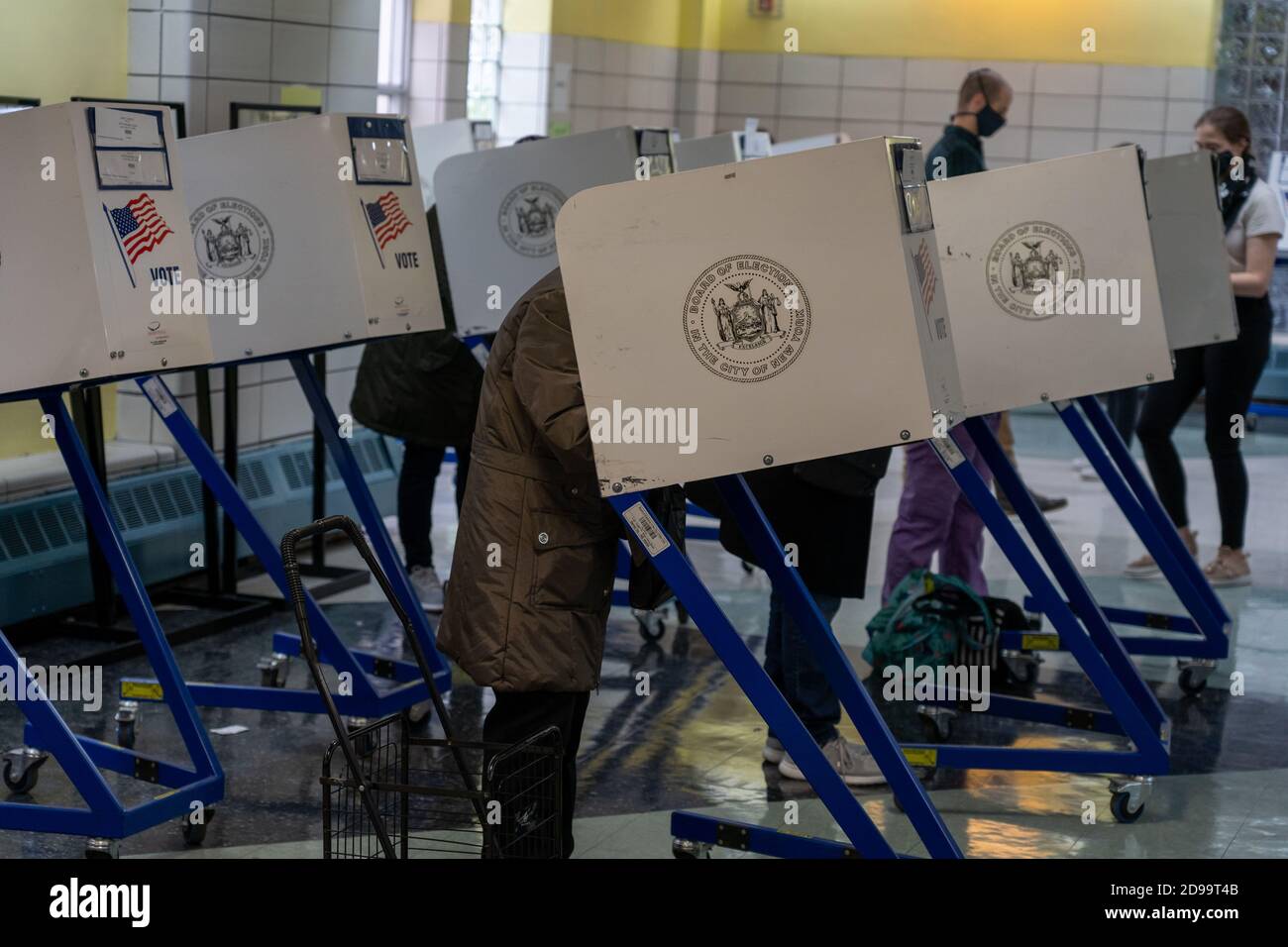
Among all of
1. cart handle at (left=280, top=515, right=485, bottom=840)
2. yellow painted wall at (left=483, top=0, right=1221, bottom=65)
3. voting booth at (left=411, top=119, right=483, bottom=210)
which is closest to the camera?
cart handle at (left=280, top=515, right=485, bottom=840)

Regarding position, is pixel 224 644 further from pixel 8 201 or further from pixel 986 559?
pixel 986 559

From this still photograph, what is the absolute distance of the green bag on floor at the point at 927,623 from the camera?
439 cm

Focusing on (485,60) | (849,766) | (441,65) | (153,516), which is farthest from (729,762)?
(485,60)

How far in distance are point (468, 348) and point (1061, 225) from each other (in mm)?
1848

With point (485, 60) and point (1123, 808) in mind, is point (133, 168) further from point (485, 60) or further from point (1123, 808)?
point (485, 60)

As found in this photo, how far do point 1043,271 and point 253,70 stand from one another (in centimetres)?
293

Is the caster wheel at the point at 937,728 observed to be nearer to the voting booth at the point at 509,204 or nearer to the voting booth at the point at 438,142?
the voting booth at the point at 509,204

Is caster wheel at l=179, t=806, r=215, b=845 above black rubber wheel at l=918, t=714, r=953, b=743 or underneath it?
underneath

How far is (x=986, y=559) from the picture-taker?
6.14 metres

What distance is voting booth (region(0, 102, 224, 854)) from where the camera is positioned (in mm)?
3109

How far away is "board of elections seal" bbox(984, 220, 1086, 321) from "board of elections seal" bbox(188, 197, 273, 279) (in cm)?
168

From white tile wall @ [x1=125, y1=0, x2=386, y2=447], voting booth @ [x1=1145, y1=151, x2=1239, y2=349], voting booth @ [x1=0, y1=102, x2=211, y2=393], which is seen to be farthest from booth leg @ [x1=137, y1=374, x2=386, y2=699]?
voting booth @ [x1=1145, y1=151, x2=1239, y2=349]

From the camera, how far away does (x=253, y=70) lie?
5457 mm

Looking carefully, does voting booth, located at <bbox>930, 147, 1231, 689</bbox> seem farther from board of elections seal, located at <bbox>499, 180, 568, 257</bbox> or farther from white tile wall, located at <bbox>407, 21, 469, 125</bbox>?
white tile wall, located at <bbox>407, 21, 469, 125</bbox>
